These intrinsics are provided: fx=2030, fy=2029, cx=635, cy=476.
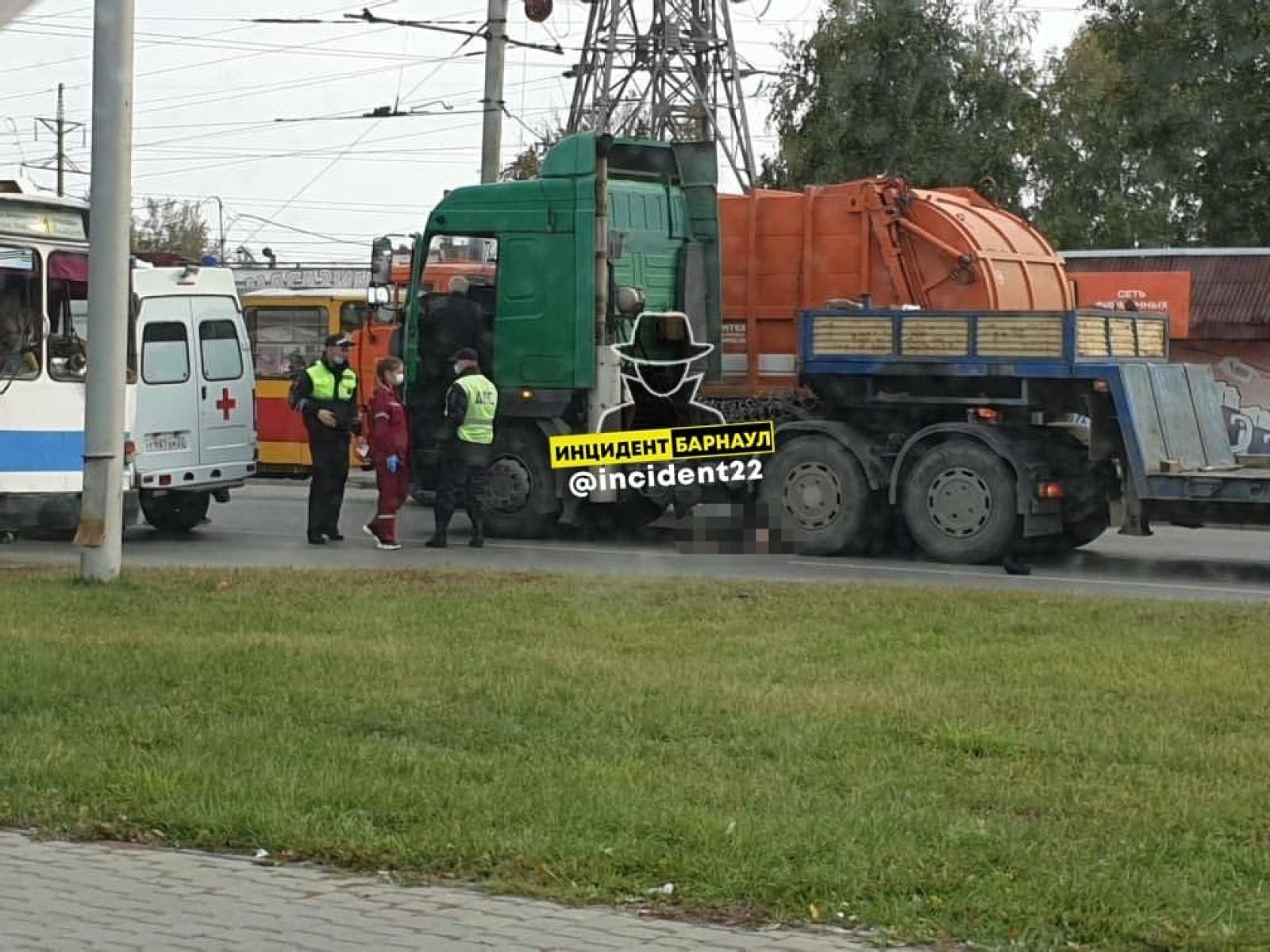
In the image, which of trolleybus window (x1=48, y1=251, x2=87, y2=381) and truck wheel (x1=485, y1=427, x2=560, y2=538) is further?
truck wheel (x1=485, y1=427, x2=560, y2=538)

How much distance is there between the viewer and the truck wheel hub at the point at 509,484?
1775cm

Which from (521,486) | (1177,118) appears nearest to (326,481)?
(521,486)

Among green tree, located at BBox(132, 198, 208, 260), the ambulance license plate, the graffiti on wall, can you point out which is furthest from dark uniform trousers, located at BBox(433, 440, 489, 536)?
green tree, located at BBox(132, 198, 208, 260)

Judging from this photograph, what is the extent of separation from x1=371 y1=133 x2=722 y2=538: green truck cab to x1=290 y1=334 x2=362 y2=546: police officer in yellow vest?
0.63 m

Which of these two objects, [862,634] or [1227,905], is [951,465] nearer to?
[862,634]

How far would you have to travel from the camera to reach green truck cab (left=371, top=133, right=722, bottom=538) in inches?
681

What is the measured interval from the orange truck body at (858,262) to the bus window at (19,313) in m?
5.78

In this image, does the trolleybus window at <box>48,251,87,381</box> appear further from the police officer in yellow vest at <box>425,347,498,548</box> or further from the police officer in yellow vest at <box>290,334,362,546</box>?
the police officer in yellow vest at <box>425,347,498,548</box>

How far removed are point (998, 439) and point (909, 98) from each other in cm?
1115

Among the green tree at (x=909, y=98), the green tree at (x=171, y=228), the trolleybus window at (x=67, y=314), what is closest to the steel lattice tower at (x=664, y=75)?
the green tree at (x=909, y=98)

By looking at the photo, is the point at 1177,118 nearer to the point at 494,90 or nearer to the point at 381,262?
the point at 494,90

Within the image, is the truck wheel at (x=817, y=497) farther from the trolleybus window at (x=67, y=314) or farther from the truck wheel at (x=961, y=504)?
the trolleybus window at (x=67, y=314)

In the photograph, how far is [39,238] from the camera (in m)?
16.5

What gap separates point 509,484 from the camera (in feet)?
58.4
